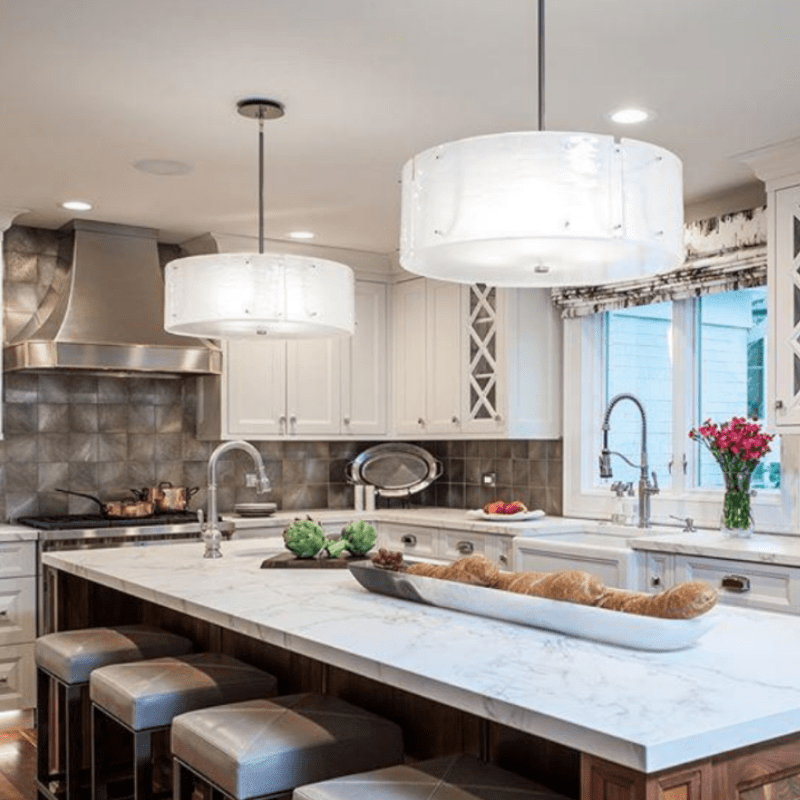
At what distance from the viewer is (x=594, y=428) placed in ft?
16.9

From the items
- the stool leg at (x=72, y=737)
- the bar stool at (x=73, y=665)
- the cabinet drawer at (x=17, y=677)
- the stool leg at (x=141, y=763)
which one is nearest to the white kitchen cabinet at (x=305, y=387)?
the cabinet drawer at (x=17, y=677)

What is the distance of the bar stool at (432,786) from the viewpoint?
1751 millimetres

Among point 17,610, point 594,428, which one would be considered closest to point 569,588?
point 594,428

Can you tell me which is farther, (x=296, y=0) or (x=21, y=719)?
(x=21, y=719)

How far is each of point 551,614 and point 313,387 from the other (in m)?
3.72

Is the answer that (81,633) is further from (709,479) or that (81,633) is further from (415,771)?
(709,479)

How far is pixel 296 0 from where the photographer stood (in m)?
2.53

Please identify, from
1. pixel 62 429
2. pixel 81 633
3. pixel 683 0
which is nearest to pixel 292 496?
pixel 62 429

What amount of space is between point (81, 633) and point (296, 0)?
6.61 feet

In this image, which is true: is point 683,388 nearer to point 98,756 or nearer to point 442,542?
point 442,542

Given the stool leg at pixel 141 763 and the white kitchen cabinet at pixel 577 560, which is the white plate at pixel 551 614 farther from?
the white kitchen cabinet at pixel 577 560

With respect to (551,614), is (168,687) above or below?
below

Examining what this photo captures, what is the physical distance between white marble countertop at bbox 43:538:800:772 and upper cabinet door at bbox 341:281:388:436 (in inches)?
119

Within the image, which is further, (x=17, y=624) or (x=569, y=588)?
(x=17, y=624)
